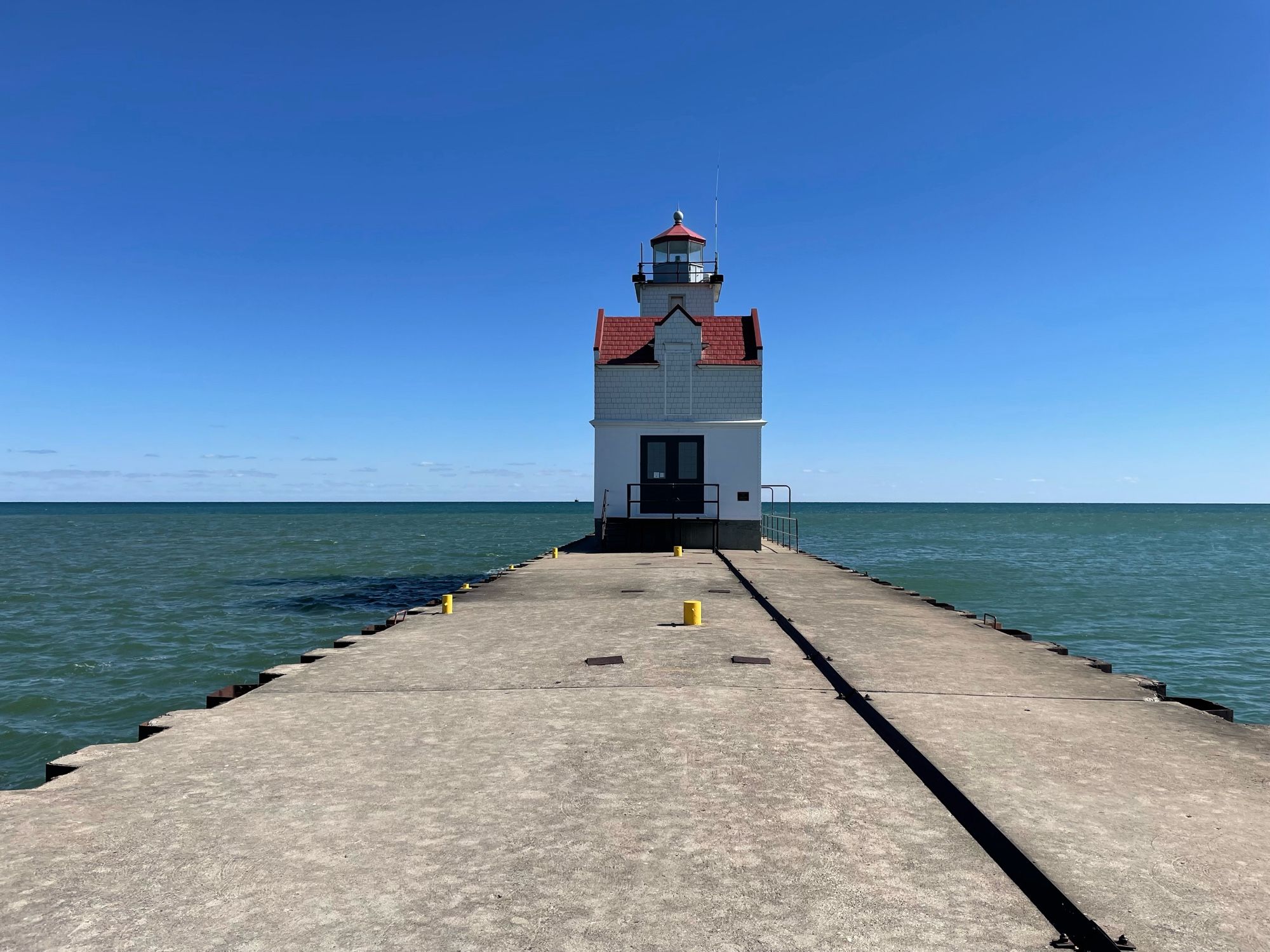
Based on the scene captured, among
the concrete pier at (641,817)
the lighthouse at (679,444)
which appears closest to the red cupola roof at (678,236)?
the lighthouse at (679,444)

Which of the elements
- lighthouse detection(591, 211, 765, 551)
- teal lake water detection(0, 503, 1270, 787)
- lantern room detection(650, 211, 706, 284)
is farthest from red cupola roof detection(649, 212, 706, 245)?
teal lake water detection(0, 503, 1270, 787)

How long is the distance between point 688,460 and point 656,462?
3.51ft

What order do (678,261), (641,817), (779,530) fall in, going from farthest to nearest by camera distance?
(678,261) → (779,530) → (641,817)

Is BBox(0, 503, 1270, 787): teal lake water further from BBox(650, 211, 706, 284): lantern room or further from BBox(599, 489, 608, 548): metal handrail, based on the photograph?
BBox(650, 211, 706, 284): lantern room

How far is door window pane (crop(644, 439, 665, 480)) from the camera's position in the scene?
26.4 meters

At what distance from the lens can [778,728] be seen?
21.8 ft

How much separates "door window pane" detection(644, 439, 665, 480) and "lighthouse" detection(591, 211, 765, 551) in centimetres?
2

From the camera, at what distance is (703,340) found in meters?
27.4

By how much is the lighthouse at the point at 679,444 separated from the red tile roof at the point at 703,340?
9 centimetres

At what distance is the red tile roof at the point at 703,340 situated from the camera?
26.8 meters

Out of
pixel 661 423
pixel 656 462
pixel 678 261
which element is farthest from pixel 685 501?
pixel 678 261

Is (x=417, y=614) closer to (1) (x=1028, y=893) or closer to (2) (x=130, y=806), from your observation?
(2) (x=130, y=806)

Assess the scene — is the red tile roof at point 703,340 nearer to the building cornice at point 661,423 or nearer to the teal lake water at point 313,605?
the building cornice at point 661,423

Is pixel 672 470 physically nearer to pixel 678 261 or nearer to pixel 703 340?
pixel 703 340
